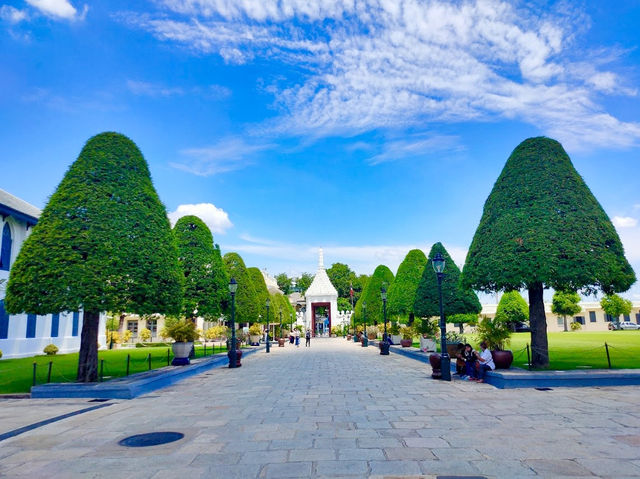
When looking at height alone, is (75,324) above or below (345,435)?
above

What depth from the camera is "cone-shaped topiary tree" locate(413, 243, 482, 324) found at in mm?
22562

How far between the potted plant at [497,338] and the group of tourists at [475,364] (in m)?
0.26

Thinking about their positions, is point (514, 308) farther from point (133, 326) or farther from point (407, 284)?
point (133, 326)

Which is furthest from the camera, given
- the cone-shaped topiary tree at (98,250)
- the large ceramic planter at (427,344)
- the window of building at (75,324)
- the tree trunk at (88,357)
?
the window of building at (75,324)

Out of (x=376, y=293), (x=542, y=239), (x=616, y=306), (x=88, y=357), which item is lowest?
(x=88, y=357)

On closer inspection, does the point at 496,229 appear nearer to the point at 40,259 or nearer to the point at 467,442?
the point at 467,442

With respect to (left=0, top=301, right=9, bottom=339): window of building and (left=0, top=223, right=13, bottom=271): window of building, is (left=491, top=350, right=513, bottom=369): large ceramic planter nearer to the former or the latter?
(left=0, top=301, right=9, bottom=339): window of building

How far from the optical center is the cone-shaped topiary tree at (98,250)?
37.6 feet

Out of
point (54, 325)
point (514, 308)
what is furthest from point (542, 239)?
point (514, 308)

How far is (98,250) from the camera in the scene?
1181cm

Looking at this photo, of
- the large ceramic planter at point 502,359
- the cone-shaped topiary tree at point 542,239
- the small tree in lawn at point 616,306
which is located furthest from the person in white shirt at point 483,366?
the small tree in lawn at point 616,306

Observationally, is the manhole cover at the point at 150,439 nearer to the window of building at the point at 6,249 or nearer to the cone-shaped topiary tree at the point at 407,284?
the window of building at the point at 6,249

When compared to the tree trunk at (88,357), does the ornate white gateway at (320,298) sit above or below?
above

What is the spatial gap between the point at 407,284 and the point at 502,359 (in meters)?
19.4
